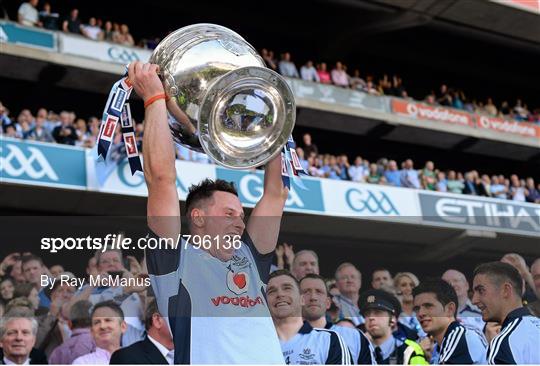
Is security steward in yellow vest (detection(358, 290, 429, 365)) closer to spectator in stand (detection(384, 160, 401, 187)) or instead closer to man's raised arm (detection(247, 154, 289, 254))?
man's raised arm (detection(247, 154, 289, 254))

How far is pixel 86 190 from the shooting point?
1241 cm

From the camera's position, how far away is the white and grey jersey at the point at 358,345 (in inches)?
131

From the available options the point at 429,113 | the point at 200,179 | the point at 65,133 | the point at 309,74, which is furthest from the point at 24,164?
the point at 429,113

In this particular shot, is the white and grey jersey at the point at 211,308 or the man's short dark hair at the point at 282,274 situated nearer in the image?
the white and grey jersey at the point at 211,308

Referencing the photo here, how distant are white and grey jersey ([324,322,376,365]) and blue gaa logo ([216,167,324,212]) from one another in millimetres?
8722

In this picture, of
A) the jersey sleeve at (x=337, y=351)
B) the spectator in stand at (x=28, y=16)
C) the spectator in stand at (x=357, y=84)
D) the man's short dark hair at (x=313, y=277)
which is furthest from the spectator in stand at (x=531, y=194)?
the man's short dark hair at (x=313, y=277)

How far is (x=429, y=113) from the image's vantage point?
19938 mm

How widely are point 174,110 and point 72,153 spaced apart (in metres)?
9.86

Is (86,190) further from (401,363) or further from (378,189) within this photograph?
(401,363)

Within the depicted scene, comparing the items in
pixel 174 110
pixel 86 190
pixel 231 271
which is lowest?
pixel 231 271

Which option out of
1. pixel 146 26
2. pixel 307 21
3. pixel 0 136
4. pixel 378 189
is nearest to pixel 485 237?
pixel 0 136

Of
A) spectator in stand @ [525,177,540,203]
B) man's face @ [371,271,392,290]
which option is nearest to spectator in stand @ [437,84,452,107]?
spectator in stand @ [525,177,540,203]

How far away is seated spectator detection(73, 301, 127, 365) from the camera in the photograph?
9.36 ft

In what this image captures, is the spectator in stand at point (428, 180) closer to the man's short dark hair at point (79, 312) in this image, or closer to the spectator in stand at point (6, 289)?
the man's short dark hair at point (79, 312)
